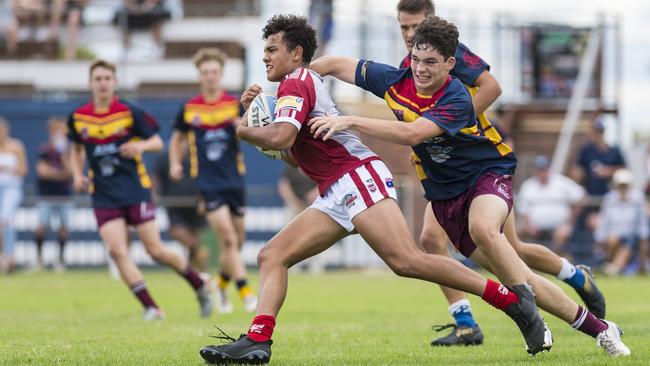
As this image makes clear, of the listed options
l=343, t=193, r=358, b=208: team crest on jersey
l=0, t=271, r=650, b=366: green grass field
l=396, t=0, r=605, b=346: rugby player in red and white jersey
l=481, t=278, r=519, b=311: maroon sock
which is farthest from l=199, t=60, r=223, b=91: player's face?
l=481, t=278, r=519, b=311: maroon sock

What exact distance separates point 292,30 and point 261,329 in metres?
1.74

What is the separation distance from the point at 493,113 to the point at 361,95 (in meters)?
3.10

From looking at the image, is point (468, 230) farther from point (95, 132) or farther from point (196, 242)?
point (196, 242)

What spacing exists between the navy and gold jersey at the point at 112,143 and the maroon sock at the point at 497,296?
5.03m

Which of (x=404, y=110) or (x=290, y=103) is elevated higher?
(x=290, y=103)

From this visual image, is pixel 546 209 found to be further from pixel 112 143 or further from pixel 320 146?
pixel 320 146

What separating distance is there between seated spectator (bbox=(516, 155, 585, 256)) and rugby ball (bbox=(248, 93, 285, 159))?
541 inches

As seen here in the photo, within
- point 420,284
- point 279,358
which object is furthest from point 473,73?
point 420,284

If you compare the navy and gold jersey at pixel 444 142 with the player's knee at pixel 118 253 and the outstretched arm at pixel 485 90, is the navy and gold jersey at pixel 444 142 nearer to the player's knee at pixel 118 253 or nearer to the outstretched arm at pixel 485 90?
the outstretched arm at pixel 485 90

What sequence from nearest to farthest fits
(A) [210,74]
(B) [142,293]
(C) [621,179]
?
(B) [142,293]
(A) [210,74]
(C) [621,179]

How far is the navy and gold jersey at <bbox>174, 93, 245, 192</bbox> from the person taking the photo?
12805 millimetres

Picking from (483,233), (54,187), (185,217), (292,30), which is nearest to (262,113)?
(292,30)

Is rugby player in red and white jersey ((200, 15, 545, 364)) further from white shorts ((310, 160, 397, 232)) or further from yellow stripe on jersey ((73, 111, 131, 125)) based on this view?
yellow stripe on jersey ((73, 111, 131, 125))

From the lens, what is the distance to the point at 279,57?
7051 mm
